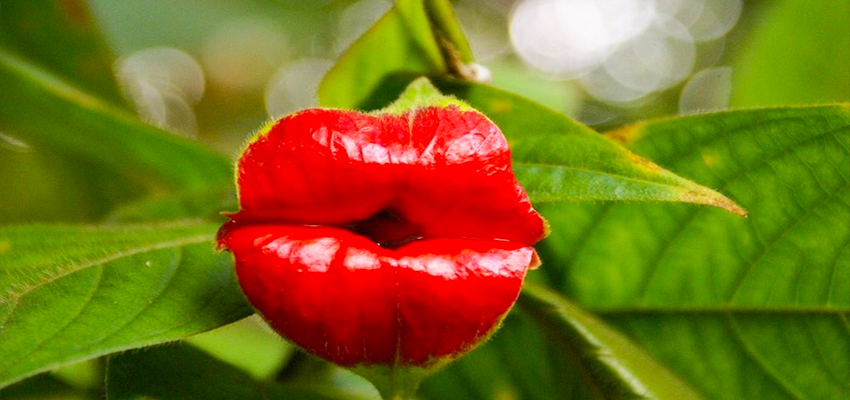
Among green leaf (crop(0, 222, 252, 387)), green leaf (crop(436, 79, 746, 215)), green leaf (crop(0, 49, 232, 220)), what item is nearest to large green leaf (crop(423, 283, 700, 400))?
green leaf (crop(436, 79, 746, 215))

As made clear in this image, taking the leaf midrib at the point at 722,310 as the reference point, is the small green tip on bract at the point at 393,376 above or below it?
above

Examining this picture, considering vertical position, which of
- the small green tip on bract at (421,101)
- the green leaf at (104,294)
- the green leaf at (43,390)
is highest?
the small green tip on bract at (421,101)

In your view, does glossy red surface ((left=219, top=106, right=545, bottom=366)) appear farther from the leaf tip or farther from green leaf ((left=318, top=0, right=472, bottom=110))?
green leaf ((left=318, top=0, right=472, bottom=110))

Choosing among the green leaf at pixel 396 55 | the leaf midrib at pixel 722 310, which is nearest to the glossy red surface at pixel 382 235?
the green leaf at pixel 396 55

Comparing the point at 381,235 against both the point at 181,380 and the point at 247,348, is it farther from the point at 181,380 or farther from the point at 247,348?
the point at 247,348

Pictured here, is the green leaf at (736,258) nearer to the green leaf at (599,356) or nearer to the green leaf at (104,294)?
the green leaf at (599,356)

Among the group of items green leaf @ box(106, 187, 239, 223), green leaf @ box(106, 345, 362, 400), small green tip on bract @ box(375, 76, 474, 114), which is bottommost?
green leaf @ box(106, 187, 239, 223)

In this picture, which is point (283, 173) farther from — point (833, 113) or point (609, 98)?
point (609, 98)
